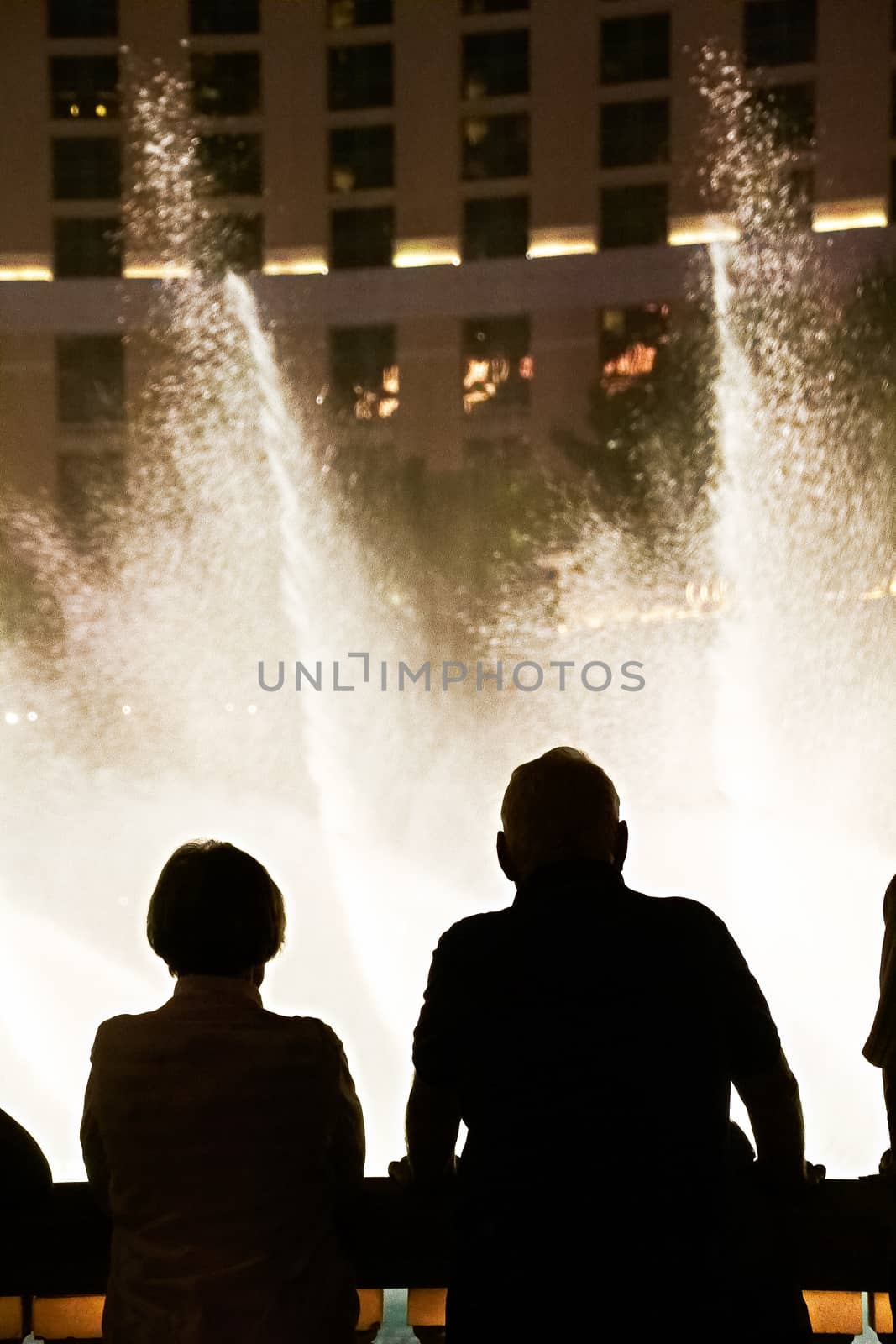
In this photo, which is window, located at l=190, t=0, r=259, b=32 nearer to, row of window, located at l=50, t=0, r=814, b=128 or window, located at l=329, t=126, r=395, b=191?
row of window, located at l=50, t=0, r=814, b=128

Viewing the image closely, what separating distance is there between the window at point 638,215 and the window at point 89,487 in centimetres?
234

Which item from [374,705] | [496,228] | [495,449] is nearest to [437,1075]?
[374,705]

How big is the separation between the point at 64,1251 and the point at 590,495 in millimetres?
3918

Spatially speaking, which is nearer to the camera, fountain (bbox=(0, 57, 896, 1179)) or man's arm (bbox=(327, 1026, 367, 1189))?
man's arm (bbox=(327, 1026, 367, 1189))

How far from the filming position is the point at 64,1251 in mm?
1702

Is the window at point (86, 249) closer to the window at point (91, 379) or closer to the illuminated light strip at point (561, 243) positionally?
the window at point (91, 379)

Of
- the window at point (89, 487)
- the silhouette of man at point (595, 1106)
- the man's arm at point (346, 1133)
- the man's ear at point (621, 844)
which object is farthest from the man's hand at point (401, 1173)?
the window at point (89, 487)

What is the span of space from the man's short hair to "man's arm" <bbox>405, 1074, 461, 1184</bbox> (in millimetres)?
306

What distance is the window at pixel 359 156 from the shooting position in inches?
193

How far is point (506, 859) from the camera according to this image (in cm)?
152

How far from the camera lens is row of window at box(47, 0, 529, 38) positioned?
4711mm

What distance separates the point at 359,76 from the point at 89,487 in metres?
2.06

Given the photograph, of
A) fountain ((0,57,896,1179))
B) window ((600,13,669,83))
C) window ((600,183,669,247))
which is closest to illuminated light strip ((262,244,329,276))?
fountain ((0,57,896,1179))

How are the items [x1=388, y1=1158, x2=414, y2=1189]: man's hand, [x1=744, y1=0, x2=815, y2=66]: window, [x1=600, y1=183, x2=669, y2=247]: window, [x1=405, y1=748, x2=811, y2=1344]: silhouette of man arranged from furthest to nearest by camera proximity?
→ 1. [x1=600, y1=183, x2=669, y2=247]: window
2. [x1=744, y1=0, x2=815, y2=66]: window
3. [x1=388, y1=1158, x2=414, y2=1189]: man's hand
4. [x1=405, y1=748, x2=811, y2=1344]: silhouette of man
